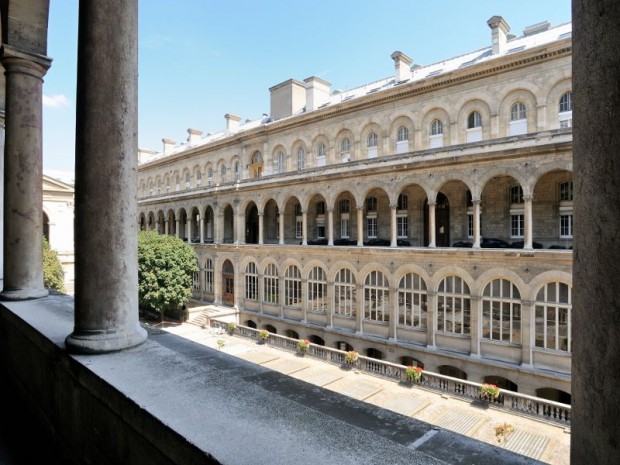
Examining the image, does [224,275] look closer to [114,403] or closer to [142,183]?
[142,183]

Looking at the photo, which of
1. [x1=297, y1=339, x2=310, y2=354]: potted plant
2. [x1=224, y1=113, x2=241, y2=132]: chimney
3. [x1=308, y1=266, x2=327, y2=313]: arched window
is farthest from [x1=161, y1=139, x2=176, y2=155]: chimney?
[x1=297, y1=339, x2=310, y2=354]: potted plant

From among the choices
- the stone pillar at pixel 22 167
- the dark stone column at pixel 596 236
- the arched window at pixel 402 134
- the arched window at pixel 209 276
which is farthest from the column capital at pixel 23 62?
the arched window at pixel 209 276

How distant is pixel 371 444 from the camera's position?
211cm

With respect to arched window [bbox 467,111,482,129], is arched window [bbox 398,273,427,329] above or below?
below

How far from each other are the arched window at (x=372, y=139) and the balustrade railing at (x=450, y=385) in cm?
1451

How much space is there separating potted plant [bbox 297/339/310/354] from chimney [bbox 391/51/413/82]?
19.1m

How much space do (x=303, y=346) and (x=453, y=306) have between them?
9.18m

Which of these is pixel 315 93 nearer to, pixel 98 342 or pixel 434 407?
pixel 434 407

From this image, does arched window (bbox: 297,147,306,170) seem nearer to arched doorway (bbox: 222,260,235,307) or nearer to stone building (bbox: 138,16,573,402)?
stone building (bbox: 138,16,573,402)

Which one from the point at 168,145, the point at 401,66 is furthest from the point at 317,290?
the point at 168,145

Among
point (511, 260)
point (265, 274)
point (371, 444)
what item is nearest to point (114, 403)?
point (371, 444)

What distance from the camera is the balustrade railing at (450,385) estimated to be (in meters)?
16.1

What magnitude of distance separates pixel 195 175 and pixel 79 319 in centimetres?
4225

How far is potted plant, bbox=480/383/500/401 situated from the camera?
17.0 meters
